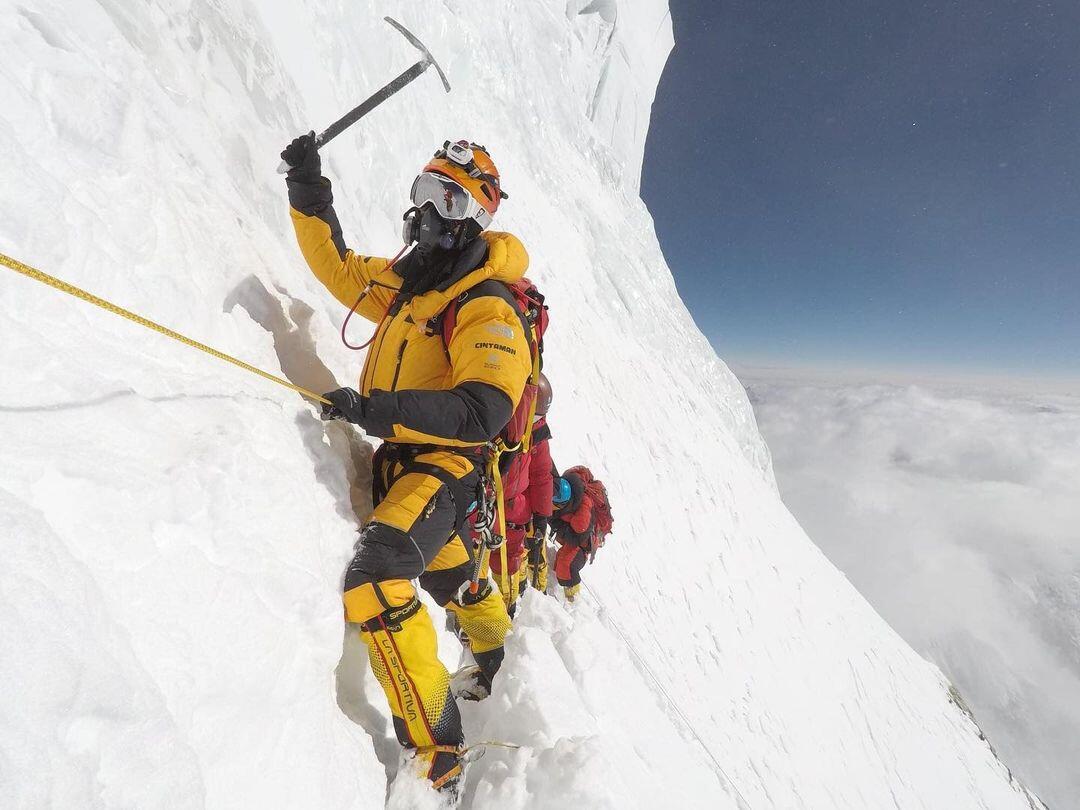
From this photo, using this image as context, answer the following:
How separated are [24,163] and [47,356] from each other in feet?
2.09

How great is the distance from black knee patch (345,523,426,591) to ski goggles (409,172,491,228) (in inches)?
56.1

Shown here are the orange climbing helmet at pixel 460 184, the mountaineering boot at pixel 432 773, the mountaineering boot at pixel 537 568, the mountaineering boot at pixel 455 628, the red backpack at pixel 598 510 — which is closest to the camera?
the mountaineering boot at pixel 432 773

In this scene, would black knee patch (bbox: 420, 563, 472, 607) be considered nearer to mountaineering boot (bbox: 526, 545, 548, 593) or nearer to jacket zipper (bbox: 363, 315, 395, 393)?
jacket zipper (bbox: 363, 315, 395, 393)

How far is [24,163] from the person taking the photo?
5.24 feet

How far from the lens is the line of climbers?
2.10 metres

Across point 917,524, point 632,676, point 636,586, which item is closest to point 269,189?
point 632,676

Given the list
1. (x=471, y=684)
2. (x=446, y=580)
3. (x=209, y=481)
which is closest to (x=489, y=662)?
(x=471, y=684)

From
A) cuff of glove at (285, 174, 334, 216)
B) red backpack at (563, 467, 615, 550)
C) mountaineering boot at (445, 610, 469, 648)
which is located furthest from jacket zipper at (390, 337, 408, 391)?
red backpack at (563, 467, 615, 550)

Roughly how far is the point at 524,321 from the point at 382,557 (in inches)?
45.0

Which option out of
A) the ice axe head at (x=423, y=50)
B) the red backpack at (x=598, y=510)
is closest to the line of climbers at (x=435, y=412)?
the ice axe head at (x=423, y=50)

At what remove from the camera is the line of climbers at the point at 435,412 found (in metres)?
2.10

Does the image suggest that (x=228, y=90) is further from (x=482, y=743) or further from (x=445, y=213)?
(x=482, y=743)

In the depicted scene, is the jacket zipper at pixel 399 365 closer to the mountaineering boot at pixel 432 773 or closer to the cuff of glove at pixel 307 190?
the cuff of glove at pixel 307 190

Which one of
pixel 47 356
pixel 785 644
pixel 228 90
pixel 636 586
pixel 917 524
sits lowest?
pixel 785 644
